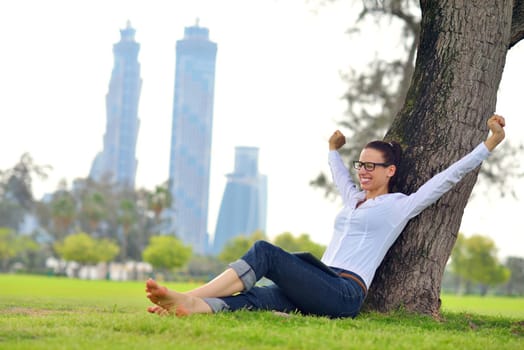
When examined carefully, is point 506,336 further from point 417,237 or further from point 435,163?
point 435,163

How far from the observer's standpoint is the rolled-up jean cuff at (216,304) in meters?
5.14

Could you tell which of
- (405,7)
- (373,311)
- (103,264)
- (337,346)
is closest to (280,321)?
(337,346)

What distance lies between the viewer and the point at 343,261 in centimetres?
579

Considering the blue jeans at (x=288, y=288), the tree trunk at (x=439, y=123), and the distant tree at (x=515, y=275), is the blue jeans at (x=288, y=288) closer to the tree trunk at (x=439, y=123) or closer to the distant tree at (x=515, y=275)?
the tree trunk at (x=439, y=123)

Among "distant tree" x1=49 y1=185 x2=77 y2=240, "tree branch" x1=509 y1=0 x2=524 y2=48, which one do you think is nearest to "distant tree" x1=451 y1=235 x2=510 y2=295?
"distant tree" x1=49 y1=185 x2=77 y2=240

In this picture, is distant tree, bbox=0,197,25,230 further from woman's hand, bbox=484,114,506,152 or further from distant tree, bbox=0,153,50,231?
woman's hand, bbox=484,114,506,152

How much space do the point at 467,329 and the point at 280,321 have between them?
172 cm

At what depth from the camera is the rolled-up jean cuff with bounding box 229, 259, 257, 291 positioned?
16.9 ft

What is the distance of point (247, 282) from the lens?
5.21 meters

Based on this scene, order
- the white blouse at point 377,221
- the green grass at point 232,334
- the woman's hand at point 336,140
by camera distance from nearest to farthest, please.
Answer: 1. the green grass at point 232,334
2. the white blouse at point 377,221
3. the woman's hand at point 336,140

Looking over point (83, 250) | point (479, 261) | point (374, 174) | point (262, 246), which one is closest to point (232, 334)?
point (262, 246)

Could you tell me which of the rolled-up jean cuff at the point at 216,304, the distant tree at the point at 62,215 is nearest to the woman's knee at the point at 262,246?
the rolled-up jean cuff at the point at 216,304

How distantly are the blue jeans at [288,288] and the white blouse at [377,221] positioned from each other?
0.56ft

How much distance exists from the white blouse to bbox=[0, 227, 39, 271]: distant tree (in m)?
63.5
